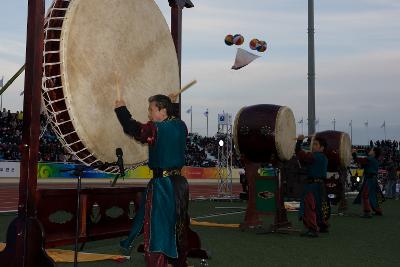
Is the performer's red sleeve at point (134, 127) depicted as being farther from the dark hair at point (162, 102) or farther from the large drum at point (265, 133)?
the large drum at point (265, 133)

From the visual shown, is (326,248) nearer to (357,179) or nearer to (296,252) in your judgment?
(296,252)

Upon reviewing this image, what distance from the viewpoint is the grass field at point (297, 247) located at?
4.97 meters

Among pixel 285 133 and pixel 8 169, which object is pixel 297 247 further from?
pixel 8 169

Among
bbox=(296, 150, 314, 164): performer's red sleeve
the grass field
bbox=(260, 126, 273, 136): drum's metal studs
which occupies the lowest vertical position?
the grass field

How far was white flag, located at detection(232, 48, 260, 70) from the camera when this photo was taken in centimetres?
992

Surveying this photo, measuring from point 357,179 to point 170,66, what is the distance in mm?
14688

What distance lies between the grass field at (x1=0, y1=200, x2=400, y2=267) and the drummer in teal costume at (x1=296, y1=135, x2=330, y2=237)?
0.66ft

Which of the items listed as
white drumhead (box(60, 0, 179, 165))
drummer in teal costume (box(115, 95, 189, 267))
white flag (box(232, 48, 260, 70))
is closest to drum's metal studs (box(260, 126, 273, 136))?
white flag (box(232, 48, 260, 70))

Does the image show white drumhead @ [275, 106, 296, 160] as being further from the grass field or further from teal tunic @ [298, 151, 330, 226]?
the grass field

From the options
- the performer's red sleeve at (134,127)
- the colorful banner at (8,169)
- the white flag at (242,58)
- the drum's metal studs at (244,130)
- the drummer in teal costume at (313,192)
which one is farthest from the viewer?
the colorful banner at (8,169)

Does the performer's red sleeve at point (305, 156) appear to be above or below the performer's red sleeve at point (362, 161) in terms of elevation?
above

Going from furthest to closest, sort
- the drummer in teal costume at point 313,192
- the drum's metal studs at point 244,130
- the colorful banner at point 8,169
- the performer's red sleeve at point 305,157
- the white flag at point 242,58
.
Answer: the colorful banner at point 8,169, the white flag at point 242,58, the drum's metal studs at point 244,130, the performer's red sleeve at point 305,157, the drummer in teal costume at point 313,192

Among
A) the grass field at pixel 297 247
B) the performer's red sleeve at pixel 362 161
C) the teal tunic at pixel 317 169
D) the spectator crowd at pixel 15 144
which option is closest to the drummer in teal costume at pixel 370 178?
the performer's red sleeve at pixel 362 161

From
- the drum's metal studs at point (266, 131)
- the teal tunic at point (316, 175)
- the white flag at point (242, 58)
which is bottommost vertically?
the teal tunic at point (316, 175)
